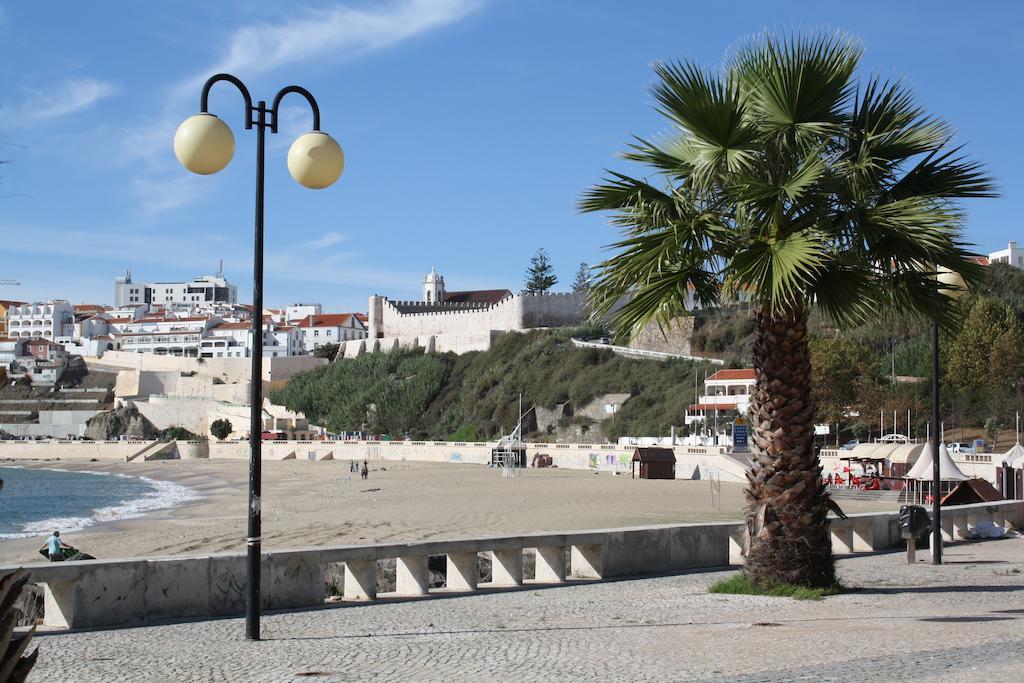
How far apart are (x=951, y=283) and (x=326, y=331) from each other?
127338mm

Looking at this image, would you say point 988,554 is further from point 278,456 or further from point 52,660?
point 278,456

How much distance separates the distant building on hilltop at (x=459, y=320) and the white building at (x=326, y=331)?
21593 mm

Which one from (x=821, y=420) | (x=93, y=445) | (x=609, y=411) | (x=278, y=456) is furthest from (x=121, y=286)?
(x=821, y=420)

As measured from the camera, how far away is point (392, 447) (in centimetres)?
7319

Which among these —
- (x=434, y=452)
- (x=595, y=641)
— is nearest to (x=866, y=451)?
(x=595, y=641)

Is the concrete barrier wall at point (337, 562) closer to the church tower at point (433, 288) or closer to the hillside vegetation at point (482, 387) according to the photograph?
the hillside vegetation at point (482, 387)

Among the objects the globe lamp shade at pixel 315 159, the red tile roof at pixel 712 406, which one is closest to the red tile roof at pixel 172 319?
the red tile roof at pixel 712 406

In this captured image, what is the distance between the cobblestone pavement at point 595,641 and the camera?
22.2 ft

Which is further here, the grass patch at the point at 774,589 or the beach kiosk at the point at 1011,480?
the beach kiosk at the point at 1011,480

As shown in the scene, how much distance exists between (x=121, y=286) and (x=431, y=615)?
189 metres

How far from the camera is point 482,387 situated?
89.4 m

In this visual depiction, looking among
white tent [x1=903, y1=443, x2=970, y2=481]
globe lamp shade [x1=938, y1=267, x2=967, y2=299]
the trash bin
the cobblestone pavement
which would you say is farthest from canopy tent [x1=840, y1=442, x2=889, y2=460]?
the cobblestone pavement

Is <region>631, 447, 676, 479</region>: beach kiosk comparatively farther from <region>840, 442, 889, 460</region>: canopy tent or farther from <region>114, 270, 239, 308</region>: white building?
<region>114, 270, 239, 308</region>: white building

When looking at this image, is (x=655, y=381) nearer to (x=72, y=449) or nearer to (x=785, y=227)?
(x=72, y=449)
